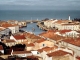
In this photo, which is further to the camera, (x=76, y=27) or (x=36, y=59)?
(x=76, y=27)

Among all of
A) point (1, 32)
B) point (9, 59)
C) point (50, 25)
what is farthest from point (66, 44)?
point (50, 25)

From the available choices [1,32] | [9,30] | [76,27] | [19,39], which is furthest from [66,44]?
[76,27]

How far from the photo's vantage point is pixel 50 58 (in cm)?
1560

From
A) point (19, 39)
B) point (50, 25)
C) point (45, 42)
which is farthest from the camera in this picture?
point (50, 25)

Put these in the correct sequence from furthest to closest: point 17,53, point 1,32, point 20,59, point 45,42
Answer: point 1,32 → point 45,42 → point 17,53 → point 20,59

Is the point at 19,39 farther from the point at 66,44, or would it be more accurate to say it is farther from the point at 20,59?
the point at 20,59

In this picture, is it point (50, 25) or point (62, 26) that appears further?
point (50, 25)

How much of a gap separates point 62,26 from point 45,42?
2255 cm

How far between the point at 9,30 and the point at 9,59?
77.0 feet

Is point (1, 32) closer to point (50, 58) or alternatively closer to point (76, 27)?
point (76, 27)

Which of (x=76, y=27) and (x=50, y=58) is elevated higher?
(x=50, y=58)

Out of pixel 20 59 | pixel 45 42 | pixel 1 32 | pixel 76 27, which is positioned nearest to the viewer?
pixel 20 59

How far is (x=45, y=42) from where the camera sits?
21391 millimetres

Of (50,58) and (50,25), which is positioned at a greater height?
(50,58)
